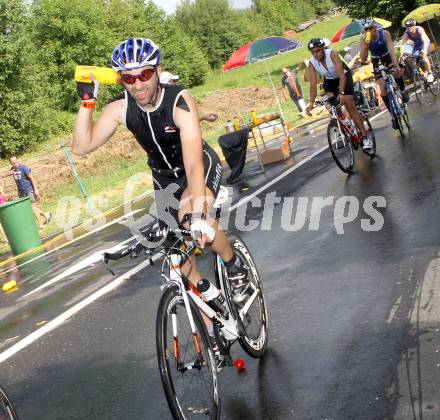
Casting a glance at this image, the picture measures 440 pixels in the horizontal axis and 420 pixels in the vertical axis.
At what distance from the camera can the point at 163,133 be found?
4.87 meters

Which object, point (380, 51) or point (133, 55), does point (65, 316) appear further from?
point (380, 51)

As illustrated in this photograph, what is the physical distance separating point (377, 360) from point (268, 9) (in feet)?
531

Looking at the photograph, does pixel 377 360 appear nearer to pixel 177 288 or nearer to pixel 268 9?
pixel 177 288

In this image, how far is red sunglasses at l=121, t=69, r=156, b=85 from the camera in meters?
4.63

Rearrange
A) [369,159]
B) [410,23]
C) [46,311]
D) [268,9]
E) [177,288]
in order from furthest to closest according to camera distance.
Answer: [268,9]
[410,23]
[369,159]
[46,311]
[177,288]

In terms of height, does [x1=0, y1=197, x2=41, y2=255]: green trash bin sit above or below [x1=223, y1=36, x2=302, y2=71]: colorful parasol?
below

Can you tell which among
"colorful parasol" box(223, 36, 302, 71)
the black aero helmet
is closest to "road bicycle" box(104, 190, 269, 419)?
the black aero helmet

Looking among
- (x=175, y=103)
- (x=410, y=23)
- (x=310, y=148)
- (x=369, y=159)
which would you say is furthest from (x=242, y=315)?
(x=410, y=23)

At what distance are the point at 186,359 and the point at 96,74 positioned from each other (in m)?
1.95

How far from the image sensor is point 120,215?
1705 cm

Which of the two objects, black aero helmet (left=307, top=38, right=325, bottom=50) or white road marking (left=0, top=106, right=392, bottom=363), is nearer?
white road marking (left=0, top=106, right=392, bottom=363)

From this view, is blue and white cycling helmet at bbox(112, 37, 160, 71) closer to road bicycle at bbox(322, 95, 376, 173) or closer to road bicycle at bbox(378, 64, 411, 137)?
road bicycle at bbox(322, 95, 376, 173)

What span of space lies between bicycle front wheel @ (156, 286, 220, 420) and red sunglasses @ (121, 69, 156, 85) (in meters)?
1.42

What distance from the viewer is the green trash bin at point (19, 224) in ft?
50.8
